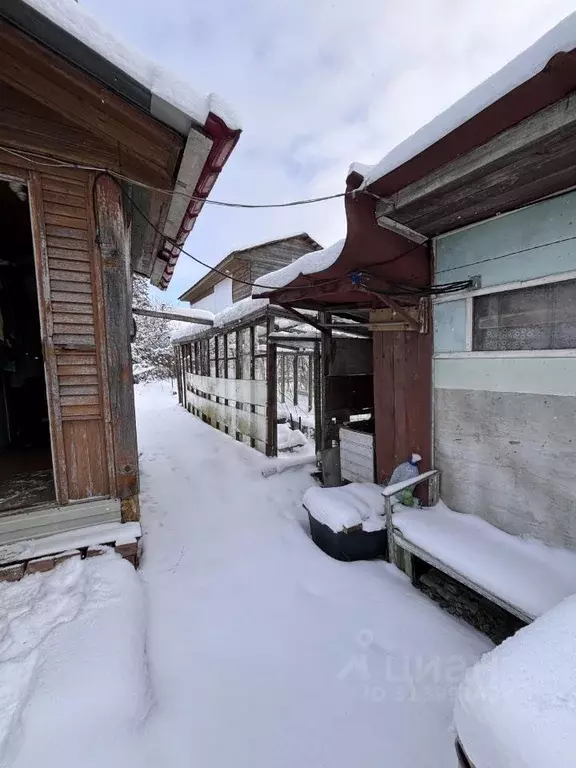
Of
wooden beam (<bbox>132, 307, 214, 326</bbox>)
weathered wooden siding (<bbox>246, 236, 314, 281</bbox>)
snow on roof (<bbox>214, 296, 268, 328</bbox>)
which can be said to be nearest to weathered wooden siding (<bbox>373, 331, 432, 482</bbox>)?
snow on roof (<bbox>214, 296, 268, 328</bbox>)

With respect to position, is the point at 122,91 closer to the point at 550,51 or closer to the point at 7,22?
the point at 7,22

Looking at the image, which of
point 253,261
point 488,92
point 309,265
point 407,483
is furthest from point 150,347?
point 488,92

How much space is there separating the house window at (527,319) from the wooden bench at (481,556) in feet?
4.79

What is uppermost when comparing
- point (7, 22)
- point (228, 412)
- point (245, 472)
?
point (7, 22)

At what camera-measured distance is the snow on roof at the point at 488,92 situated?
1393 mm

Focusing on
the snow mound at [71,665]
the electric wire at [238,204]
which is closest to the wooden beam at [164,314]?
the electric wire at [238,204]

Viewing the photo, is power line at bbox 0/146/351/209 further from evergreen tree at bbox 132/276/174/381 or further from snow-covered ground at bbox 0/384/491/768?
evergreen tree at bbox 132/276/174/381

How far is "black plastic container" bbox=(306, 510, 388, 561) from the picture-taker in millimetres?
3311

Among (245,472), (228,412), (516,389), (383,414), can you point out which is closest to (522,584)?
(516,389)

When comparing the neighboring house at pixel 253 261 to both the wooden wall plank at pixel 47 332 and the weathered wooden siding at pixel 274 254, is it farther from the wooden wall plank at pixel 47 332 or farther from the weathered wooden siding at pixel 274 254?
→ the wooden wall plank at pixel 47 332

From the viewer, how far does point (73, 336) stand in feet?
9.09

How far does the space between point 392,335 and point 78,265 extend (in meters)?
3.23

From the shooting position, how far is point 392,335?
154 inches

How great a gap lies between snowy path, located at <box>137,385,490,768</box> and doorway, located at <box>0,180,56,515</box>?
1.44 metres
